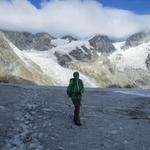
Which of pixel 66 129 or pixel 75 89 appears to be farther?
pixel 75 89

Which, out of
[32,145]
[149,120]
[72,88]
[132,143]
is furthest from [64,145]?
[149,120]

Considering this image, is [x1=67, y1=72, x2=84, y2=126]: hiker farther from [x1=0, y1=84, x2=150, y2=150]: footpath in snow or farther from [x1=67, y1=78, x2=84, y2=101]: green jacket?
[x1=0, y1=84, x2=150, y2=150]: footpath in snow

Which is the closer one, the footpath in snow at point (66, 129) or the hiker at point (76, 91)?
the footpath in snow at point (66, 129)

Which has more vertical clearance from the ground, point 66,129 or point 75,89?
point 75,89

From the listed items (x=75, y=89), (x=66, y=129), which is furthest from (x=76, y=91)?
(x=66, y=129)

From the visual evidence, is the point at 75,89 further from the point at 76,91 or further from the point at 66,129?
the point at 66,129

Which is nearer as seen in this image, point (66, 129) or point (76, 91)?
point (66, 129)

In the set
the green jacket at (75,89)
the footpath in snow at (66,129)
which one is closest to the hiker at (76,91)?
the green jacket at (75,89)

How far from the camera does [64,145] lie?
691 inches

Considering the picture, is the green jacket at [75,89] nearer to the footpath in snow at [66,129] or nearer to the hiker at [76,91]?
the hiker at [76,91]

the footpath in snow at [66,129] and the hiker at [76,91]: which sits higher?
the hiker at [76,91]

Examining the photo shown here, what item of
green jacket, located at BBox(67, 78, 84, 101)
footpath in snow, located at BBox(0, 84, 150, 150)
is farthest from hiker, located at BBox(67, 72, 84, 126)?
footpath in snow, located at BBox(0, 84, 150, 150)

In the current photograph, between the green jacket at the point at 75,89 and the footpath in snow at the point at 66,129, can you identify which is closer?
the footpath in snow at the point at 66,129

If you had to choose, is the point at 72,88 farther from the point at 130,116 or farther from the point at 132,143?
the point at 130,116
